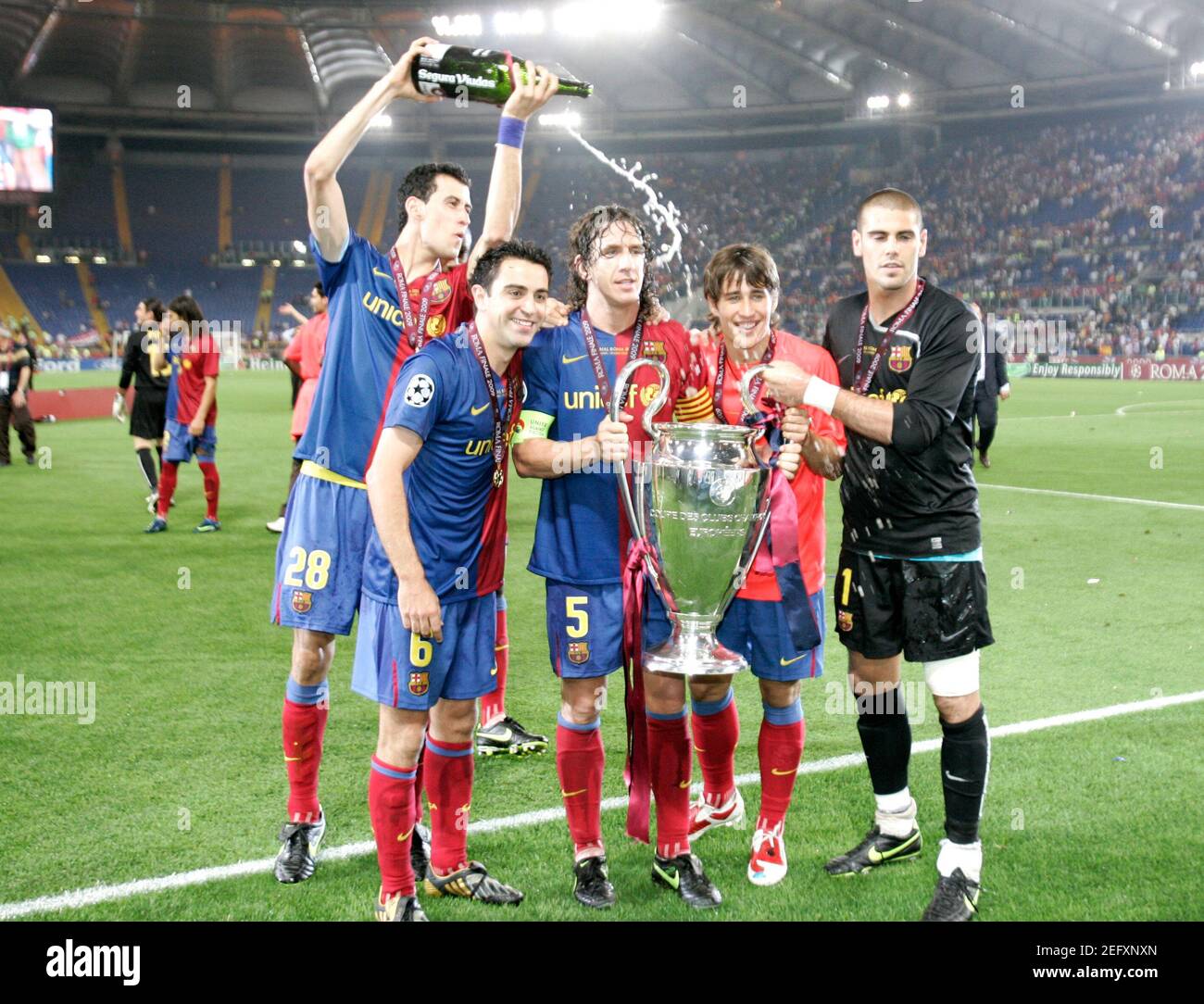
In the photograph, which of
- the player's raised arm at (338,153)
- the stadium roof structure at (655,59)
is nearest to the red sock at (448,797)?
the player's raised arm at (338,153)

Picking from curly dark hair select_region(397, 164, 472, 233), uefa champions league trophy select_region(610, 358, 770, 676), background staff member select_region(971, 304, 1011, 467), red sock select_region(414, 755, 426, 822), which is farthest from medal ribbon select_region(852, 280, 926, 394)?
background staff member select_region(971, 304, 1011, 467)

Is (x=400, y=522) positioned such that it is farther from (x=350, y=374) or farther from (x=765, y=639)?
(x=765, y=639)

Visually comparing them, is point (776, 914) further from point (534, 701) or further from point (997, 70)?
point (997, 70)

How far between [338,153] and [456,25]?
49.7m

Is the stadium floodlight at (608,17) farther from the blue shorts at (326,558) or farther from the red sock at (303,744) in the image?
the red sock at (303,744)

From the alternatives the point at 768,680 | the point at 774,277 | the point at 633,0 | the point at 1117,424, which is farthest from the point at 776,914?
the point at 633,0

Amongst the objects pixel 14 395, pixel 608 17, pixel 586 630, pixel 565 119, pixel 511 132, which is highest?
pixel 608 17

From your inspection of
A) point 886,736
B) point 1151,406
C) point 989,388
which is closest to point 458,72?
point 886,736

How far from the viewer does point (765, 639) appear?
3.51 metres

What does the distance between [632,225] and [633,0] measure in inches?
1921

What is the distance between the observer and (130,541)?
31.9ft

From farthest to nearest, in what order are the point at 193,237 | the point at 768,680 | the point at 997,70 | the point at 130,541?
the point at 193,237
the point at 997,70
the point at 130,541
the point at 768,680

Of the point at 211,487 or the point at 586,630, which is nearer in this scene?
the point at 586,630

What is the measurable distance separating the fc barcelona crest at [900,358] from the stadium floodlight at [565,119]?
51.3 meters
